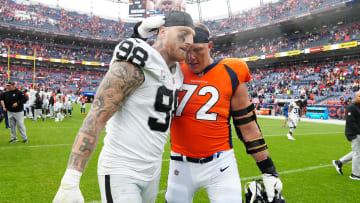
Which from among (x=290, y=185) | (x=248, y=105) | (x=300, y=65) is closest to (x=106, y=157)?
(x=248, y=105)

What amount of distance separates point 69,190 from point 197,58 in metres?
1.40

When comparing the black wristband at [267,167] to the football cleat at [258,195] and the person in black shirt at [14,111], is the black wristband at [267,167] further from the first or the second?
the person in black shirt at [14,111]

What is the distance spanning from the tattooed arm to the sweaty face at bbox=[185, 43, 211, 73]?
2.58 ft

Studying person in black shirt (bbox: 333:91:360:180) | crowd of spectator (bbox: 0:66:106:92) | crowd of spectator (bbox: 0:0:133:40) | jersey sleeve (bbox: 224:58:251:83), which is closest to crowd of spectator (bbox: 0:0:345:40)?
crowd of spectator (bbox: 0:0:133:40)

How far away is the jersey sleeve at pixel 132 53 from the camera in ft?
4.66

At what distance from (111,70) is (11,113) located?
28.3 feet

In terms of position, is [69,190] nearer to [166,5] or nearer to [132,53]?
[132,53]

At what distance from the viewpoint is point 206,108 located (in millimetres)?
2090

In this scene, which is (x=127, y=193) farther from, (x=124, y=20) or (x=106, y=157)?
(x=124, y=20)

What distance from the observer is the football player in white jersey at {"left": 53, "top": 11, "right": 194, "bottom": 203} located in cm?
138

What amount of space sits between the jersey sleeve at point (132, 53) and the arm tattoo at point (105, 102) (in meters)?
0.03

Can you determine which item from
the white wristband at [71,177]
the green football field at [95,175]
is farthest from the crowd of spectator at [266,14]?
the white wristband at [71,177]

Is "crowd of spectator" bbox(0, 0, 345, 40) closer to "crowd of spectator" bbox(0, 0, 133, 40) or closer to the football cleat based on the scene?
"crowd of spectator" bbox(0, 0, 133, 40)

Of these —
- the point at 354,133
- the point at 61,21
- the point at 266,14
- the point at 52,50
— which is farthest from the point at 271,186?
the point at 61,21
